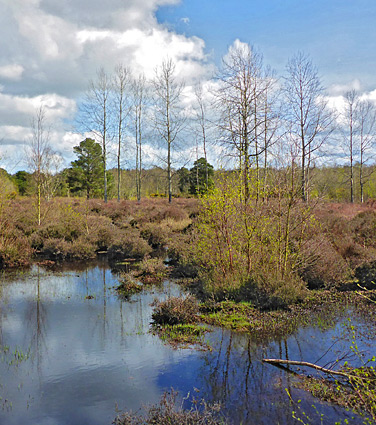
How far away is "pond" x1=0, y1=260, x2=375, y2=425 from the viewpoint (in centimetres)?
467

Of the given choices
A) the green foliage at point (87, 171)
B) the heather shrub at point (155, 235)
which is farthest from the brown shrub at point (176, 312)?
the green foliage at point (87, 171)

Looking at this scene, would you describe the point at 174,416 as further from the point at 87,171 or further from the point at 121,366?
the point at 87,171

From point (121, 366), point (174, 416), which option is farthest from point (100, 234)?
point (174, 416)

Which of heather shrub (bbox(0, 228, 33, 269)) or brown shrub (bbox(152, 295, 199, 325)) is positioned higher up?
heather shrub (bbox(0, 228, 33, 269))

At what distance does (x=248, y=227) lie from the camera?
28.9 ft

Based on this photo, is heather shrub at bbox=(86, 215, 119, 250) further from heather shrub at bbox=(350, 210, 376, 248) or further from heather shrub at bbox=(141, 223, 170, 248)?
heather shrub at bbox=(350, 210, 376, 248)

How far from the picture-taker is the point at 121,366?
5.85m

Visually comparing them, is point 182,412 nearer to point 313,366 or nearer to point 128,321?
point 313,366

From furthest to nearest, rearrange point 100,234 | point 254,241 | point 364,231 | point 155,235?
1. point 155,235
2. point 100,234
3. point 364,231
4. point 254,241

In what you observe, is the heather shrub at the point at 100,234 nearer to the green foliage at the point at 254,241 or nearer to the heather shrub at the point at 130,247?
the heather shrub at the point at 130,247

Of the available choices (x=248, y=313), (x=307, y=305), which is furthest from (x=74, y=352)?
(x=307, y=305)

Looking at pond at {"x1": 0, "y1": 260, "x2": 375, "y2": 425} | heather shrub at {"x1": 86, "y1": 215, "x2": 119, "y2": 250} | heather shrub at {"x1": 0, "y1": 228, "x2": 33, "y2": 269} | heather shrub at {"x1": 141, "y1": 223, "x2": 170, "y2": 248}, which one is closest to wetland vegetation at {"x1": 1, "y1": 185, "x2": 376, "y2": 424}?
pond at {"x1": 0, "y1": 260, "x2": 375, "y2": 425}

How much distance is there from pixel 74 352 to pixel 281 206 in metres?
5.48

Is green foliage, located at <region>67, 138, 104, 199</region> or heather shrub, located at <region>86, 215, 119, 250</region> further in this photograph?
green foliage, located at <region>67, 138, 104, 199</region>
